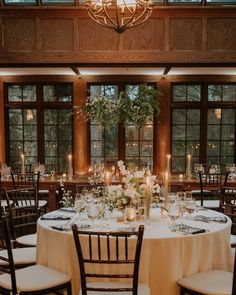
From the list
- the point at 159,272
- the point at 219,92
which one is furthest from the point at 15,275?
the point at 219,92

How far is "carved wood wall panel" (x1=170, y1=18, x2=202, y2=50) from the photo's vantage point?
20.3ft

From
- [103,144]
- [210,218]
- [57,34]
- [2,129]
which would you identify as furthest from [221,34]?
[2,129]

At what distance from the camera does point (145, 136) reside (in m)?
7.84

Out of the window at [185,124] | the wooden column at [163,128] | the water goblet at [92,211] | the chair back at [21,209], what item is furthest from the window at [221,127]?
the water goblet at [92,211]

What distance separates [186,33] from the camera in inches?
244

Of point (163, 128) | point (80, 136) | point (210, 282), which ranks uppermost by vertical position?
point (163, 128)

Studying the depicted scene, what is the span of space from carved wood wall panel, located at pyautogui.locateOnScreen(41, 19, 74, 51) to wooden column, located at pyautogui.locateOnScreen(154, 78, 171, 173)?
2228 mm

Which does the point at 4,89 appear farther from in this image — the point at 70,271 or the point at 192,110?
the point at 70,271

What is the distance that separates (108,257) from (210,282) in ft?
2.75

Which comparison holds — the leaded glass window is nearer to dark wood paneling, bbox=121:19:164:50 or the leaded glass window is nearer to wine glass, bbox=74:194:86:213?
dark wood paneling, bbox=121:19:164:50

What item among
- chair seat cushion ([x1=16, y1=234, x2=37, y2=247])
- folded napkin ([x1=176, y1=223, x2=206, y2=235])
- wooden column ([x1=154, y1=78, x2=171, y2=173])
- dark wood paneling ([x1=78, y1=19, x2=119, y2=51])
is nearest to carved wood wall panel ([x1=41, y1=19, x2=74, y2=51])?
Answer: dark wood paneling ([x1=78, y1=19, x2=119, y2=51])

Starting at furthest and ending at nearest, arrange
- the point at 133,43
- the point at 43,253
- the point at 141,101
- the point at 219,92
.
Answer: the point at 219,92 < the point at 141,101 < the point at 133,43 < the point at 43,253

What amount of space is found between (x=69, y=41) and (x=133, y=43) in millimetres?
1064

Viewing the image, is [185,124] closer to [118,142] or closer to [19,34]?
[118,142]
